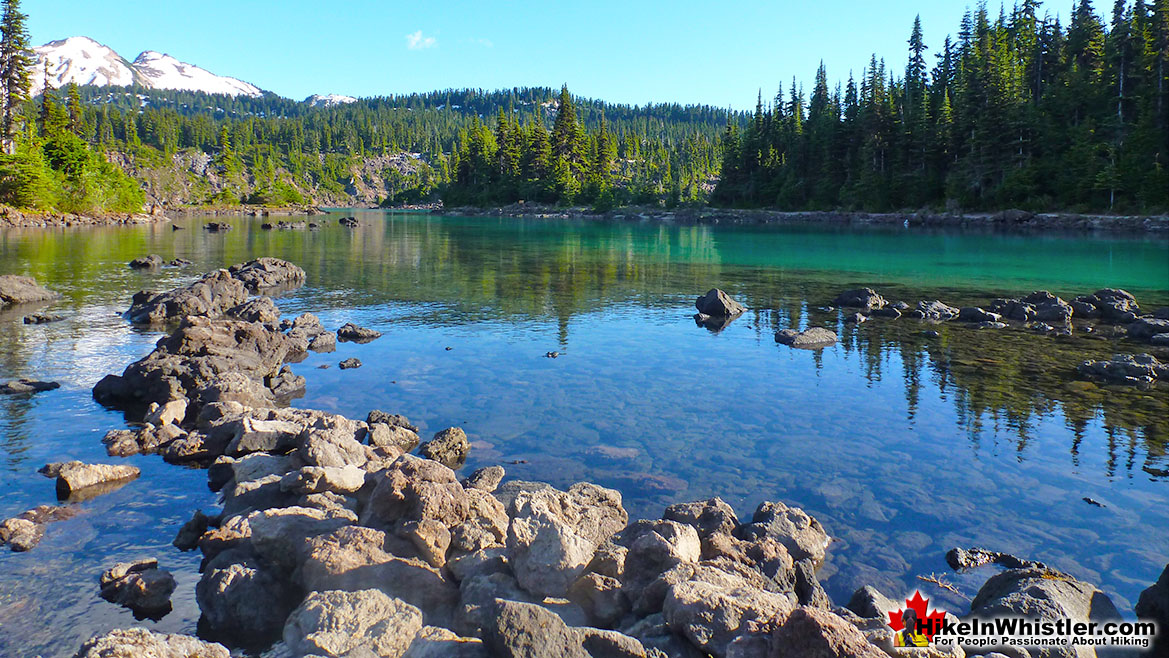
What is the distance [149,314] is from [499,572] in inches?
974

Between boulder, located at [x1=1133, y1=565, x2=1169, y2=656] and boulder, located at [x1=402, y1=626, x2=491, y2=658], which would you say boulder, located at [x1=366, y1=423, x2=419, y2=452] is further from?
boulder, located at [x1=1133, y1=565, x2=1169, y2=656]

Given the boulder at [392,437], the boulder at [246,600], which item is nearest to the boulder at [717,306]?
the boulder at [392,437]

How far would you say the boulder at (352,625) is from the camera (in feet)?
22.2

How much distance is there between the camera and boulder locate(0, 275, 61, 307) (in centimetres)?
2933

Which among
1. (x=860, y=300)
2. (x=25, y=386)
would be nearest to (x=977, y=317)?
(x=860, y=300)

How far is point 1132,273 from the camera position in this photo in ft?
143

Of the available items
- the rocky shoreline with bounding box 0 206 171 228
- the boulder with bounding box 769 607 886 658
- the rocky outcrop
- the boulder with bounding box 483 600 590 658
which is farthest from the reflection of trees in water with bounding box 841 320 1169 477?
the rocky shoreline with bounding box 0 206 171 228

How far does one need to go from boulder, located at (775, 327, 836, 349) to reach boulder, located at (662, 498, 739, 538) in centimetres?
1494

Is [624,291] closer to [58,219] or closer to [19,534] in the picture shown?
[19,534]

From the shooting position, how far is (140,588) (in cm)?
834

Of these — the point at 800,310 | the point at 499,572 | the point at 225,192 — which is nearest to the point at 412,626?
the point at 499,572

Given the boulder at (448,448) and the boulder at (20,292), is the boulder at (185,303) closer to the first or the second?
the boulder at (20,292)

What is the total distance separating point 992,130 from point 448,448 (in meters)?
106

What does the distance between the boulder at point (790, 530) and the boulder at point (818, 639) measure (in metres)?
3.88
